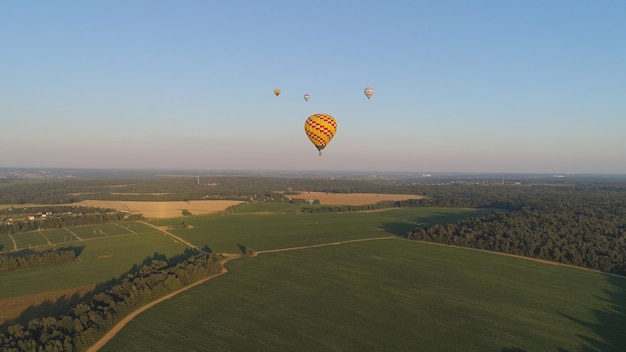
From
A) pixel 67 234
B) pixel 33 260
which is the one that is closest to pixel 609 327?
pixel 33 260

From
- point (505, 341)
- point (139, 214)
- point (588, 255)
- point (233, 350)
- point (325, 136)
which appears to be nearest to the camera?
point (233, 350)

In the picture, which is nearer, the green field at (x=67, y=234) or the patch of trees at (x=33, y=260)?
the patch of trees at (x=33, y=260)

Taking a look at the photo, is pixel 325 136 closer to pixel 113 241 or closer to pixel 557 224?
pixel 113 241

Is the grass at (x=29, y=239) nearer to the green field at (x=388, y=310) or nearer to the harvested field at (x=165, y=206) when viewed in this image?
the harvested field at (x=165, y=206)

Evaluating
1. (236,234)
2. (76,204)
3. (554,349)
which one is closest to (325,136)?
(554,349)

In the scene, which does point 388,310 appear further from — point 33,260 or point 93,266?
point 33,260

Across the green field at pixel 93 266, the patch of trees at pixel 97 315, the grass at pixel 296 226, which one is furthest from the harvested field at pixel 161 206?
the patch of trees at pixel 97 315

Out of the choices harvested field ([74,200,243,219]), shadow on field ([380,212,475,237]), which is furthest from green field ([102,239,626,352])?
harvested field ([74,200,243,219])
